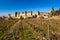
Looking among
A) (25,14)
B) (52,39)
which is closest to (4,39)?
(52,39)

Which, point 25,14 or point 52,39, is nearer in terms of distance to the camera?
point 52,39

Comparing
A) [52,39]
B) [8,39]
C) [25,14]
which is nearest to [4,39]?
[8,39]

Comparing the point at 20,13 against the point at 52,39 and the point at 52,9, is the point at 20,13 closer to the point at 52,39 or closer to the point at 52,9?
the point at 52,9

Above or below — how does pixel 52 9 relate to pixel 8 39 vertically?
above

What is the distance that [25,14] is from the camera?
6304 inches

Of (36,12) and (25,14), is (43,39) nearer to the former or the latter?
(36,12)

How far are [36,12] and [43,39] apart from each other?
129069 mm

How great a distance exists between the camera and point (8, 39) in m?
18.1

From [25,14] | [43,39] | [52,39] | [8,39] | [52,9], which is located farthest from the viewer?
[25,14]

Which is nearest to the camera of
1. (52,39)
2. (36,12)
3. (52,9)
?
(52,39)

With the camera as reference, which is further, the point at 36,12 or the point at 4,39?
the point at 36,12

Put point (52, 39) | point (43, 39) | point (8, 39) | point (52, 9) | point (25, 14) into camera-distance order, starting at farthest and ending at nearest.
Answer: point (25, 14) → point (52, 9) → point (8, 39) → point (43, 39) → point (52, 39)

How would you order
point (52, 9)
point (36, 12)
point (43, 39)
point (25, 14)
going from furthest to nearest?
point (25, 14) < point (36, 12) < point (52, 9) < point (43, 39)

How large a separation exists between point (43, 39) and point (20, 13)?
151659 millimetres
